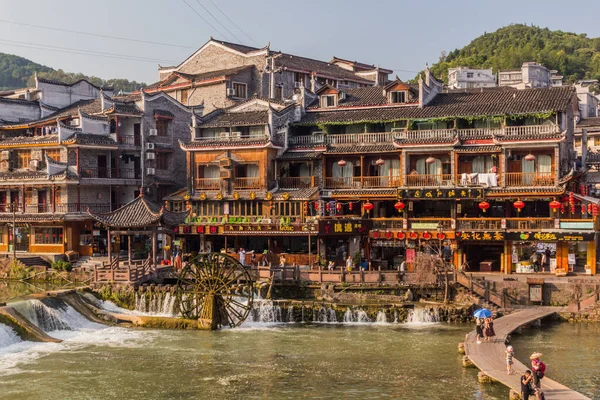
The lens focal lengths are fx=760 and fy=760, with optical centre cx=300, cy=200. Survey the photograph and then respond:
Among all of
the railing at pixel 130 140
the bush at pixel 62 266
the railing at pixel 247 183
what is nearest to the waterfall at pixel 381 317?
the railing at pixel 247 183

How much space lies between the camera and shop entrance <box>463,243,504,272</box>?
52688mm

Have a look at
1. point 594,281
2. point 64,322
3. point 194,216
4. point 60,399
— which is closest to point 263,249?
point 194,216

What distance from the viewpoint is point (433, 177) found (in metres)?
55.1

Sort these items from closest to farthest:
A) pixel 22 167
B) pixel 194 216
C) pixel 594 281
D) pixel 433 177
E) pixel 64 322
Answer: pixel 64 322 → pixel 594 281 → pixel 433 177 → pixel 194 216 → pixel 22 167

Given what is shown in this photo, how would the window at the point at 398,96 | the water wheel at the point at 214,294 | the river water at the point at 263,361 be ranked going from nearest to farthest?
the river water at the point at 263,361 → the water wheel at the point at 214,294 → the window at the point at 398,96

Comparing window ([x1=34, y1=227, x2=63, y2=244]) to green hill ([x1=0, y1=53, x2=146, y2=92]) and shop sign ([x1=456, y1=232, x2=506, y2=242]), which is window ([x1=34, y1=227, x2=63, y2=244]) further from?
green hill ([x1=0, y1=53, x2=146, y2=92])

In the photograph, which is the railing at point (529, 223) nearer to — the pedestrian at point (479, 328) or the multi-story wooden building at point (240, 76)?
the pedestrian at point (479, 328)

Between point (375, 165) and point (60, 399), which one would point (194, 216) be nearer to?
point (375, 165)

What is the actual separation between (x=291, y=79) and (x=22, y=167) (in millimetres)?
27107

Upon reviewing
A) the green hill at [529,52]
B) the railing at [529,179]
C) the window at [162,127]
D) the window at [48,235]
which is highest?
the green hill at [529,52]

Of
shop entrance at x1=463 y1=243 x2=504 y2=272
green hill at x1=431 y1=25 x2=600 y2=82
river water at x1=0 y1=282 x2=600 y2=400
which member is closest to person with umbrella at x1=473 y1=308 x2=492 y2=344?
river water at x1=0 y1=282 x2=600 y2=400

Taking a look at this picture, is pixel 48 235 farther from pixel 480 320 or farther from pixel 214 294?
pixel 480 320

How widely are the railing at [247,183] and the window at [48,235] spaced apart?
15135 mm

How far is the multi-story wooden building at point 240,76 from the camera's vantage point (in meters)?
72.2
